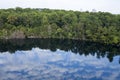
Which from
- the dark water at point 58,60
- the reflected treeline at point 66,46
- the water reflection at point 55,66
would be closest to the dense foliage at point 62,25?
the reflected treeline at point 66,46

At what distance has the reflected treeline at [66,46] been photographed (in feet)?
144

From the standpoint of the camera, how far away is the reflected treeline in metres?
43.9

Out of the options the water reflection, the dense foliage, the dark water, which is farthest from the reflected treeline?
the dense foliage

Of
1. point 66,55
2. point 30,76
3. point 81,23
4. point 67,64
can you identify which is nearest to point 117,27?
point 81,23

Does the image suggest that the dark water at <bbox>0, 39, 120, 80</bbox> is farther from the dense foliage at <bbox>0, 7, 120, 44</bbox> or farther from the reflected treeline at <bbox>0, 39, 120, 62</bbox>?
the dense foliage at <bbox>0, 7, 120, 44</bbox>

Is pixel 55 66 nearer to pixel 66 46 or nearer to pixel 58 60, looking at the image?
pixel 58 60

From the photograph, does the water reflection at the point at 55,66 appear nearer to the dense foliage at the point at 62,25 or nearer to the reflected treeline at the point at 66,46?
the reflected treeline at the point at 66,46

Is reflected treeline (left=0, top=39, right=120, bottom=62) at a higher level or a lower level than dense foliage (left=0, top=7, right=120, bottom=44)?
lower

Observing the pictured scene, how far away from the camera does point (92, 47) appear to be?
47750 millimetres

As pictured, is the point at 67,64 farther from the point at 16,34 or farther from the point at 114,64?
the point at 16,34

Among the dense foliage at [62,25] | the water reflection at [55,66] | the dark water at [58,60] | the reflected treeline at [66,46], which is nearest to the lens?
the water reflection at [55,66]

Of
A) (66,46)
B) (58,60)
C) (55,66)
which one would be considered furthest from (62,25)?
(55,66)

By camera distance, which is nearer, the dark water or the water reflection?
the water reflection

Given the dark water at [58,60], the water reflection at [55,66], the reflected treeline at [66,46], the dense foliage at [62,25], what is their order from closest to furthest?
the water reflection at [55,66] < the dark water at [58,60] < the reflected treeline at [66,46] < the dense foliage at [62,25]
